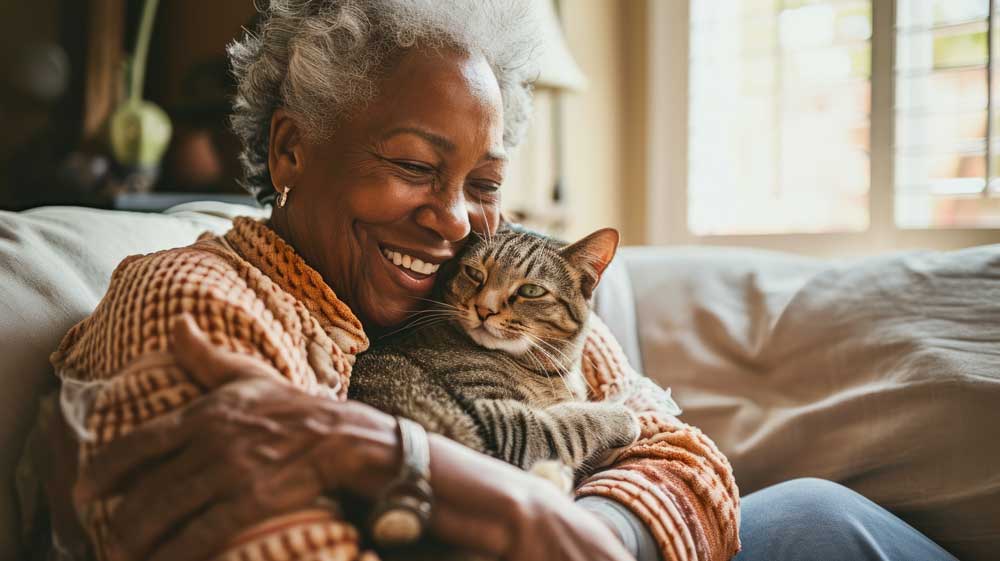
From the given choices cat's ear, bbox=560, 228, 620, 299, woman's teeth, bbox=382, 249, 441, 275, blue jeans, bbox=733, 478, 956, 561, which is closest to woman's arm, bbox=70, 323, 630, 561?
woman's teeth, bbox=382, 249, 441, 275

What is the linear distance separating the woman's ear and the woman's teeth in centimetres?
19

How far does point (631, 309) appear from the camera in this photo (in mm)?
1767

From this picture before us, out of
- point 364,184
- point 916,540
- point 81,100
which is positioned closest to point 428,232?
point 364,184

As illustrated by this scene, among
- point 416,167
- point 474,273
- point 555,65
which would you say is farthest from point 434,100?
point 555,65

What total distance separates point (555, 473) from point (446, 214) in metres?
0.42

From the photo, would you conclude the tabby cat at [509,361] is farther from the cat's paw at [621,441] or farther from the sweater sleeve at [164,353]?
the sweater sleeve at [164,353]

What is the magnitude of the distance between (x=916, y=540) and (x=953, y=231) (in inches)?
70.1

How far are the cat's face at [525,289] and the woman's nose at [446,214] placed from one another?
16 cm

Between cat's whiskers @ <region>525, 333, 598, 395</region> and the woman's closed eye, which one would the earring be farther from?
cat's whiskers @ <region>525, 333, 598, 395</region>

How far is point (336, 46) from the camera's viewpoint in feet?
3.56

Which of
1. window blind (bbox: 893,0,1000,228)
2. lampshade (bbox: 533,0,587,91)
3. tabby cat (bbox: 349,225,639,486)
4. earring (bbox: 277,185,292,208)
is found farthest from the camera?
window blind (bbox: 893,0,1000,228)

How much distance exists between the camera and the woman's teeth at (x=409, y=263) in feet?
3.69

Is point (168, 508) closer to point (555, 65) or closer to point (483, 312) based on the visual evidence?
point (483, 312)

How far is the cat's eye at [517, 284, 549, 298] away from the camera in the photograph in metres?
1.34
